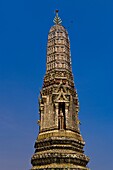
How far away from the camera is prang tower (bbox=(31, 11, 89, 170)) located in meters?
25.7

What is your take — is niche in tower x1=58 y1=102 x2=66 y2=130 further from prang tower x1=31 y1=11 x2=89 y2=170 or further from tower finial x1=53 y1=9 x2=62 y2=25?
tower finial x1=53 y1=9 x2=62 y2=25

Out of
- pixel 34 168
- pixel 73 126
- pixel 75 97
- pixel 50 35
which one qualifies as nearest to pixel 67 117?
pixel 73 126

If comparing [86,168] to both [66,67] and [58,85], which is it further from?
[66,67]

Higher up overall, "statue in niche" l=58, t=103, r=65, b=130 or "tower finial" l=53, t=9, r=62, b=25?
"tower finial" l=53, t=9, r=62, b=25

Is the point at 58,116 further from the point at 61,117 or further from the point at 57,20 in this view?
the point at 57,20

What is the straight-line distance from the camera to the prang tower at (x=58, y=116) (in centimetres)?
2569

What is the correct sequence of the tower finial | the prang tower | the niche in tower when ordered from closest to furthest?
the prang tower, the niche in tower, the tower finial

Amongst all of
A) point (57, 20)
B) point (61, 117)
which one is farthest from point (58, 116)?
point (57, 20)

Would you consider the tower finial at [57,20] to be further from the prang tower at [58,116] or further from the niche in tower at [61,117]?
the niche in tower at [61,117]

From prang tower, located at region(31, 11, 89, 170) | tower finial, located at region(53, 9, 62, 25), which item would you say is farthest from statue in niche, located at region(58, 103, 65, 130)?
tower finial, located at region(53, 9, 62, 25)

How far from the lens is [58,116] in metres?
27.9

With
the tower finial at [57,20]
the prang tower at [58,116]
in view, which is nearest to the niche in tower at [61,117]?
the prang tower at [58,116]

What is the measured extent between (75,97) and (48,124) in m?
4.26

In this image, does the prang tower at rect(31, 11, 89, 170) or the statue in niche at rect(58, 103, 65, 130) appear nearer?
the prang tower at rect(31, 11, 89, 170)
